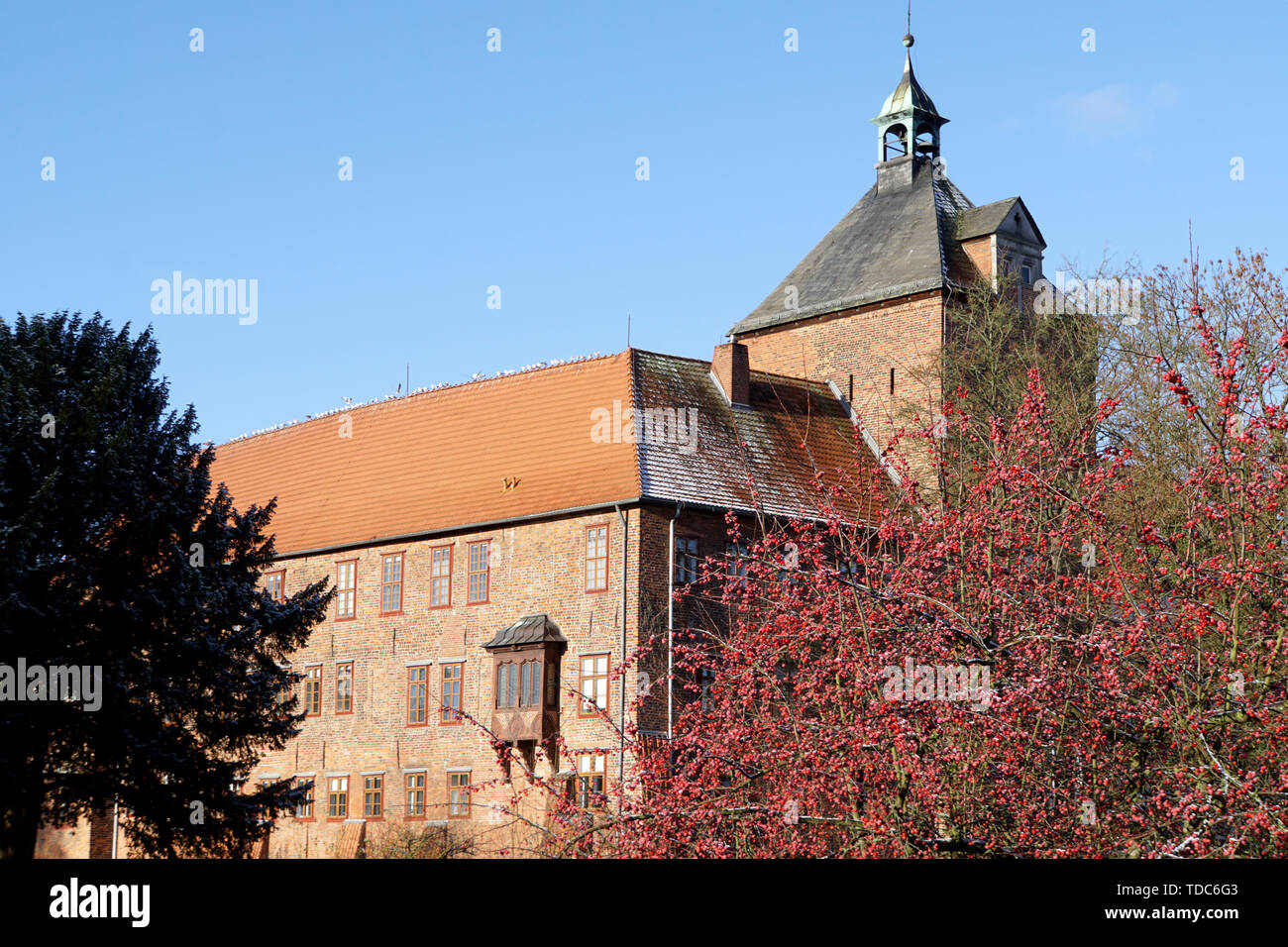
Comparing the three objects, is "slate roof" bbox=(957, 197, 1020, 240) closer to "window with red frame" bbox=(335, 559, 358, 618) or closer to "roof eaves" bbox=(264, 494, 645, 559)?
"roof eaves" bbox=(264, 494, 645, 559)

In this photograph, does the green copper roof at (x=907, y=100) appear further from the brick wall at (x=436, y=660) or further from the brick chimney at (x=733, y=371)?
the brick wall at (x=436, y=660)

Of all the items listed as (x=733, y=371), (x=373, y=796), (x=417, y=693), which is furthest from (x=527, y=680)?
(x=733, y=371)

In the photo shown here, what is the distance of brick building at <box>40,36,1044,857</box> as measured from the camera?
1273 inches

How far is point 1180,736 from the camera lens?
34.3 feet

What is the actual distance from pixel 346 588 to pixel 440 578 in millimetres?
3443

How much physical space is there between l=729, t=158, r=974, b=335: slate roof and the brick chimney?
4.57 metres

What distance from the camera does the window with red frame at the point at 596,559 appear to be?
106ft

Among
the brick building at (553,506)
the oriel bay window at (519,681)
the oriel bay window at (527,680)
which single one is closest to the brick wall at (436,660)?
the brick building at (553,506)

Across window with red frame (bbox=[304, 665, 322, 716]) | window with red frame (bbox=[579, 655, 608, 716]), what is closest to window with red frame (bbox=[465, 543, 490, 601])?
window with red frame (bbox=[579, 655, 608, 716])

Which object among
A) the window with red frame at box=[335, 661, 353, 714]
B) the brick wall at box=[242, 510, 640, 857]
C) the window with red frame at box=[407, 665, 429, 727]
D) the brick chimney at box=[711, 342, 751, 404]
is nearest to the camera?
the brick wall at box=[242, 510, 640, 857]

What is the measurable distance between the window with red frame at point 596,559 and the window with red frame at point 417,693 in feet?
17.3
